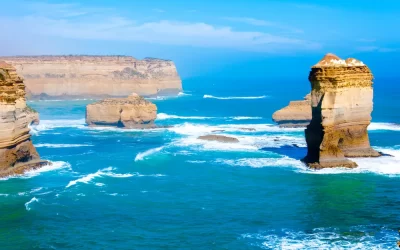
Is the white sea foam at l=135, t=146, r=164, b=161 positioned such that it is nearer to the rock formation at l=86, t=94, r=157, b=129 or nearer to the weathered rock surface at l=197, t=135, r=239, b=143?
the weathered rock surface at l=197, t=135, r=239, b=143

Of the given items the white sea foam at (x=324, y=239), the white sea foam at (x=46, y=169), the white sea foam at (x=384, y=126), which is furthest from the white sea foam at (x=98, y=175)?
the white sea foam at (x=384, y=126)

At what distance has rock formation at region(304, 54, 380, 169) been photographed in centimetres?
4131

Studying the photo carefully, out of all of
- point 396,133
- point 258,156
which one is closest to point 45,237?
point 258,156

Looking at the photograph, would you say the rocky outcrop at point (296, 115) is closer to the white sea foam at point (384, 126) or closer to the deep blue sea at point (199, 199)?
the white sea foam at point (384, 126)

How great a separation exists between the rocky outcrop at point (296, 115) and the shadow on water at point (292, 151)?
50.8 ft

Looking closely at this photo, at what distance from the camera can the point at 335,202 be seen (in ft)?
105

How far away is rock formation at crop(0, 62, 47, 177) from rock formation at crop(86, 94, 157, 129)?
2711 cm

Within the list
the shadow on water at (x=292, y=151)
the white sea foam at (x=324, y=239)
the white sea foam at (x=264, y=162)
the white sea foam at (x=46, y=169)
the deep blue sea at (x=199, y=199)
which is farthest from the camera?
the shadow on water at (x=292, y=151)

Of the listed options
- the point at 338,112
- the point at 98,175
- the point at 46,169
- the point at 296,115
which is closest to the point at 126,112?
the point at 296,115

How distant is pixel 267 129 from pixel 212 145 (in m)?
14.8

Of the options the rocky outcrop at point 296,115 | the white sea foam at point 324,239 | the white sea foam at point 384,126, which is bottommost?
the white sea foam at point 324,239

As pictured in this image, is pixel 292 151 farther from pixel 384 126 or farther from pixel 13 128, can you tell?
pixel 13 128

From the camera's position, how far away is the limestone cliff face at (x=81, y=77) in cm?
13588

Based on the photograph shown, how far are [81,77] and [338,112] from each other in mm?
103620
